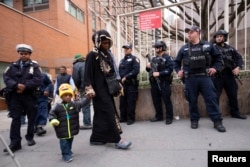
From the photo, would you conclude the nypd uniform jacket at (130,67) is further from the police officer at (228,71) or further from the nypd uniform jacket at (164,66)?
the police officer at (228,71)

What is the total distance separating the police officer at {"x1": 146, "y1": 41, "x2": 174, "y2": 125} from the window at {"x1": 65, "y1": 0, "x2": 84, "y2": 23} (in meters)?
23.2

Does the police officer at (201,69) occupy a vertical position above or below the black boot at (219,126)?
above

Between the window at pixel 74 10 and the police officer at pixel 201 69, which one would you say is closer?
the police officer at pixel 201 69

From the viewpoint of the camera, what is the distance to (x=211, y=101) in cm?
467

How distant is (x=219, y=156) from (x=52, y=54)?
21.2 meters

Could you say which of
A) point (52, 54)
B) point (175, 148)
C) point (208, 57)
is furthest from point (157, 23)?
point (52, 54)

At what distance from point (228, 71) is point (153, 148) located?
258 cm

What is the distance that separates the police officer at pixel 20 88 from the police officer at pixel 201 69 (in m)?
2.80

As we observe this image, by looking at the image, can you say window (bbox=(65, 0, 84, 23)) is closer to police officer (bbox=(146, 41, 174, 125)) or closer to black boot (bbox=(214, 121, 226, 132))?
police officer (bbox=(146, 41, 174, 125))

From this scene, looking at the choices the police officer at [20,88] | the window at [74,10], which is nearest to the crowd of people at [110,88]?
the police officer at [20,88]

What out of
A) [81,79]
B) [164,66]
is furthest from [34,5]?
[164,66]

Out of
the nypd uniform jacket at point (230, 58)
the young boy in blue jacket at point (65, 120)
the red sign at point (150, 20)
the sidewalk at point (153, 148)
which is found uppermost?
the red sign at point (150, 20)

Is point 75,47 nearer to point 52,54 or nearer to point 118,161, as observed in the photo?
point 52,54

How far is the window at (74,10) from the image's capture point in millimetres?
27119
